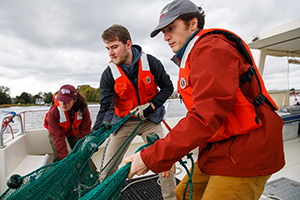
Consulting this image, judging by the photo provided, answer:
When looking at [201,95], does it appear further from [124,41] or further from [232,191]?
[124,41]

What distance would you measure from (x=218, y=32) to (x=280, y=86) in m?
5.87

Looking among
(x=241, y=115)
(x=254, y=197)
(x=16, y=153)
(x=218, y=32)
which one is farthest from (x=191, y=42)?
(x=16, y=153)

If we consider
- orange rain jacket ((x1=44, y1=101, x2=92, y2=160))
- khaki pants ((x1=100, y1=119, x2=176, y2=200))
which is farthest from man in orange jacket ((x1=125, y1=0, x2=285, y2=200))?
orange rain jacket ((x1=44, y1=101, x2=92, y2=160))

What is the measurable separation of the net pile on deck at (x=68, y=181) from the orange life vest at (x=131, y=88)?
0.86 m

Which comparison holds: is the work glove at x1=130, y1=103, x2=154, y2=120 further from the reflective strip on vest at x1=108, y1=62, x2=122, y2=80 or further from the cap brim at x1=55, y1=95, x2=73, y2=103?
the cap brim at x1=55, y1=95, x2=73, y2=103

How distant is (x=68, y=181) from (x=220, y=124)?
1.13 metres

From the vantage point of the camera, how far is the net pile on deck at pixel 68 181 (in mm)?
1016

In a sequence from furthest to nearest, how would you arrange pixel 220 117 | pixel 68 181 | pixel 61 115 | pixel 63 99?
pixel 61 115, pixel 63 99, pixel 68 181, pixel 220 117

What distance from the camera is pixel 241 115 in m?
1.11

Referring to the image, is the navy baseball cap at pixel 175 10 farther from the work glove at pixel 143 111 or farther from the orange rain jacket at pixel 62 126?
the orange rain jacket at pixel 62 126

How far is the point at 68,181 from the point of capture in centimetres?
143

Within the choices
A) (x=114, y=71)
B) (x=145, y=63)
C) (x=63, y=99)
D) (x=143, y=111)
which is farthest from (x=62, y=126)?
(x=145, y=63)

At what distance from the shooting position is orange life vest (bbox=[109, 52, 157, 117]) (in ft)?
7.92

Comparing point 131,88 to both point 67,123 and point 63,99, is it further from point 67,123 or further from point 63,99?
point 67,123
